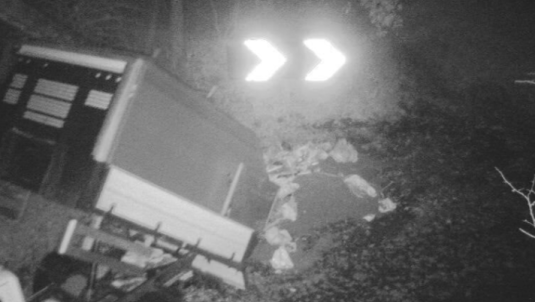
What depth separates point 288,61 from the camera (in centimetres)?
475

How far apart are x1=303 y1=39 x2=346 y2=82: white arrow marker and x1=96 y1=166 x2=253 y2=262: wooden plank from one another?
222 cm

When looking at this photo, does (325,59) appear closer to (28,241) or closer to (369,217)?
(369,217)

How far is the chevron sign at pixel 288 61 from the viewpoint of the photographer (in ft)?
15.1

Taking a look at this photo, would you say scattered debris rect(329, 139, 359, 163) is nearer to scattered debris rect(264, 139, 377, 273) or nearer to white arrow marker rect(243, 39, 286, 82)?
scattered debris rect(264, 139, 377, 273)

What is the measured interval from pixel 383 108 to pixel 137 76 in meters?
3.10

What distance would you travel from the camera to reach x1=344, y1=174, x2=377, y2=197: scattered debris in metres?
4.32

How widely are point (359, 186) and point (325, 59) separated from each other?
170cm

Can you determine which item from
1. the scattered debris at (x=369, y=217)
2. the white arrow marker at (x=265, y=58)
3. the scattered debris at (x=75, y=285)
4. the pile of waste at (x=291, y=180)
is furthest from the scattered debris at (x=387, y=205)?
the scattered debris at (x=75, y=285)

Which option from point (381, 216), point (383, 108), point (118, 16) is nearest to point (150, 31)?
point (118, 16)

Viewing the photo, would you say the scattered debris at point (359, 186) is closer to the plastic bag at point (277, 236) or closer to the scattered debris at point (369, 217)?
the scattered debris at point (369, 217)

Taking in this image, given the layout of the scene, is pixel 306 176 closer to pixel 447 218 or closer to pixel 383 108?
pixel 383 108

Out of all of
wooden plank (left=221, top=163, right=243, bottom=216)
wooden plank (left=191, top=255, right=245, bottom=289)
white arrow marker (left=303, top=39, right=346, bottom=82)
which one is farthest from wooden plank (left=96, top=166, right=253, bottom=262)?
white arrow marker (left=303, top=39, right=346, bottom=82)

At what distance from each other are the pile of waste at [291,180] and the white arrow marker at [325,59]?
0.92m

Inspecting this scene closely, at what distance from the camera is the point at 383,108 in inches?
178
